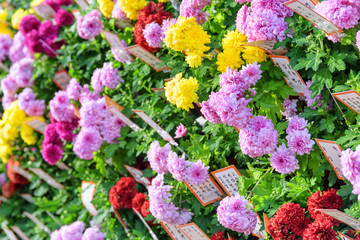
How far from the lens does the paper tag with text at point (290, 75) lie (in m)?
1.99

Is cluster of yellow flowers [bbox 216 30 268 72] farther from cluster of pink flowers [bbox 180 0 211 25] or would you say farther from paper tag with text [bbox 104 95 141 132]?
paper tag with text [bbox 104 95 141 132]

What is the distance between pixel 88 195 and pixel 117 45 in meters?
1.05

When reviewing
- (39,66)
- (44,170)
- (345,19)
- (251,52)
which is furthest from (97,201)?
(345,19)

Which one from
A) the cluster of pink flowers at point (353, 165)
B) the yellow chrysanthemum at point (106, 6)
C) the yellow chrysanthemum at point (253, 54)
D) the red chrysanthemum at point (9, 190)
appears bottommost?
the red chrysanthemum at point (9, 190)

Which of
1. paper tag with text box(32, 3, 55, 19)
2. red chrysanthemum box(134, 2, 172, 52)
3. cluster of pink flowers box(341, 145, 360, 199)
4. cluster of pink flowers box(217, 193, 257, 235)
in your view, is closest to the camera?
cluster of pink flowers box(341, 145, 360, 199)

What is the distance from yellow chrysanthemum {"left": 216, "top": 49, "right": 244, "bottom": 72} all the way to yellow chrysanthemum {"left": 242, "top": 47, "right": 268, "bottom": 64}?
0.12 feet

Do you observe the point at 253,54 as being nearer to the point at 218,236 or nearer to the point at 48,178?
the point at 218,236

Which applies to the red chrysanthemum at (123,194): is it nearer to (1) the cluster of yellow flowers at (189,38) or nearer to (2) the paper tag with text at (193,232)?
(2) the paper tag with text at (193,232)

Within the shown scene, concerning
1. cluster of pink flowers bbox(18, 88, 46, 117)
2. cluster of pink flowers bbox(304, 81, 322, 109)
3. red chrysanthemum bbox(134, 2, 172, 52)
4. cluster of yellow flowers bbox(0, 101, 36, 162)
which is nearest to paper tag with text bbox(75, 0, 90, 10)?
red chrysanthemum bbox(134, 2, 172, 52)

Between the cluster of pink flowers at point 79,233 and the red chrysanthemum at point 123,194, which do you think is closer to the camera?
the red chrysanthemum at point 123,194

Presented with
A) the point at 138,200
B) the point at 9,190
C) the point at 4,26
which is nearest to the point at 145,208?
the point at 138,200

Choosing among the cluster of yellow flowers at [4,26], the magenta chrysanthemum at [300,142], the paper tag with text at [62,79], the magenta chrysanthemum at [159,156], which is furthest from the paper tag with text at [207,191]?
the cluster of yellow flowers at [4,26]

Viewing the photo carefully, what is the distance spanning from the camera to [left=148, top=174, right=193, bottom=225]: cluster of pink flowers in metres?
2.20

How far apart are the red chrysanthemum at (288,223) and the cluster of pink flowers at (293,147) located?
0.19 m
